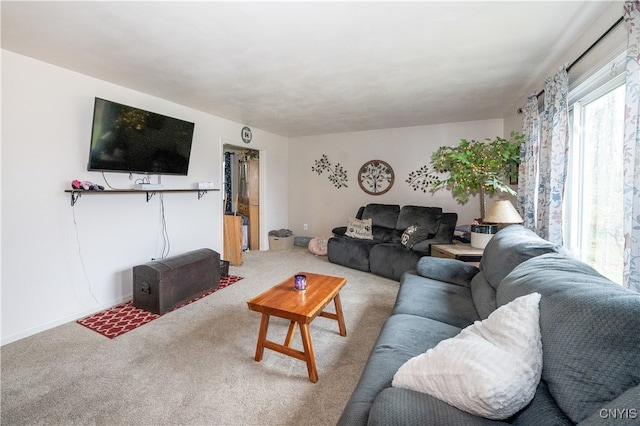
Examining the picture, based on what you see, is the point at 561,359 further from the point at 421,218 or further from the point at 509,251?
the point at 421,218

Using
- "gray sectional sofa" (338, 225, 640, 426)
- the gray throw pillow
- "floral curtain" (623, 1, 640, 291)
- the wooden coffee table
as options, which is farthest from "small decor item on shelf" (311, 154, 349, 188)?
"floral curtain" (623, 1, 640, 291)

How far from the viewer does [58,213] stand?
8.45ft

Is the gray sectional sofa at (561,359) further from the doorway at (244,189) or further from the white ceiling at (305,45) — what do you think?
the doorway at (244,189)

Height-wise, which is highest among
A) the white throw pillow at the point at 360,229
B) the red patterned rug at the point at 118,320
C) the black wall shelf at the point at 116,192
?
the black wall shelf at the point at 116,192

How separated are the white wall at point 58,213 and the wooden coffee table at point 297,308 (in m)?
1.93

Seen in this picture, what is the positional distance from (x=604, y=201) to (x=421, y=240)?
208 cm

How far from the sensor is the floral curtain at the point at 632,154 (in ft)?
4.22

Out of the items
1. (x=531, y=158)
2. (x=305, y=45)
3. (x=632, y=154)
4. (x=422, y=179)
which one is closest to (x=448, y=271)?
(x=531, y=158)

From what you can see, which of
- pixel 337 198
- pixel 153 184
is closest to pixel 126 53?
pixel 153 184

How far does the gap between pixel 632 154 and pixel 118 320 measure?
12.4ft

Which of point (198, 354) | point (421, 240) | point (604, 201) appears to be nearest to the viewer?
point (604, 201)

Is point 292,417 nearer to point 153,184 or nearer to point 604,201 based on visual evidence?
point 604,201

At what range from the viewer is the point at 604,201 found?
196cm

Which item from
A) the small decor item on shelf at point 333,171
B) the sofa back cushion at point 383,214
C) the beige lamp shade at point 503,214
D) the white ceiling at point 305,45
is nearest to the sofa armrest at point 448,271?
the beige lamp shade at point 503,214
